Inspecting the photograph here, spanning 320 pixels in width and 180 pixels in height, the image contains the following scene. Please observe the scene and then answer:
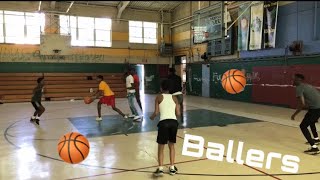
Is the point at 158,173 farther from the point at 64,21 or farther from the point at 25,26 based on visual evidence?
the point at 25,26

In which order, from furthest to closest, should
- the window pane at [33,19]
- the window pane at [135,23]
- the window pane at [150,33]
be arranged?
the window pane at [150,33], the window pane at [135,23], the window pane at [33,19]

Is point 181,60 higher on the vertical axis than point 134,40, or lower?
lower

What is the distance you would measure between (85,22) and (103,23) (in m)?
1.27

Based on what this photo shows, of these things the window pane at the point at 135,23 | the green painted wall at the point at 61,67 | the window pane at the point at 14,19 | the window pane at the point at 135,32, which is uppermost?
the window pane at the point at 135,23

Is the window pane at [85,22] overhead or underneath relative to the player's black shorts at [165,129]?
overhead

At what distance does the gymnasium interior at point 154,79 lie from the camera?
5348 millimetres

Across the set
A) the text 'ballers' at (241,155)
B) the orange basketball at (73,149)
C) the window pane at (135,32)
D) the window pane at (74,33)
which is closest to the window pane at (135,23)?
the window pane at (135,32)

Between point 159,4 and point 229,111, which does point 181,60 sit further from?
point 229,111

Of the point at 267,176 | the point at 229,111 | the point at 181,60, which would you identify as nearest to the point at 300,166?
the point at 267,176

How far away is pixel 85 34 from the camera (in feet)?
68.4

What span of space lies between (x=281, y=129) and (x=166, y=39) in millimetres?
16075

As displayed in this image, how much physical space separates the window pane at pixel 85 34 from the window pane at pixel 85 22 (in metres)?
0.28

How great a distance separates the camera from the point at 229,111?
40.4 feet

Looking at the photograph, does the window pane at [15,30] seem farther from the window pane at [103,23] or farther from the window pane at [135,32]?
the window pane at [135,32]
